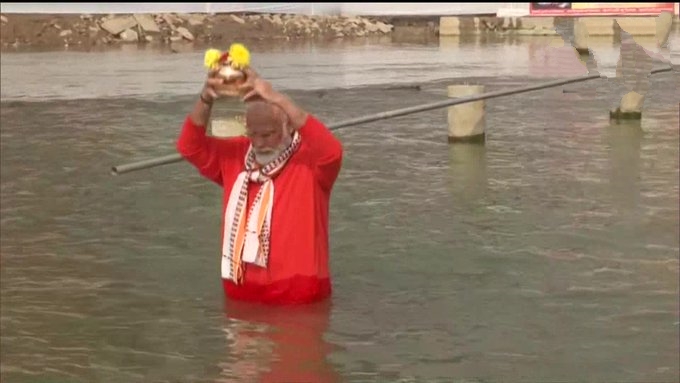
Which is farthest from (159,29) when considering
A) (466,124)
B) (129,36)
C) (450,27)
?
(466,124)

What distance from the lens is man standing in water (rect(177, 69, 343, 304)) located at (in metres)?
6.16

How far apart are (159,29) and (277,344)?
25.9 m

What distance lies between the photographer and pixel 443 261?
7965mm

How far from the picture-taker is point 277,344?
6.21 meters

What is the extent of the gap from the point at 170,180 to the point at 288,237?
4.73 meters

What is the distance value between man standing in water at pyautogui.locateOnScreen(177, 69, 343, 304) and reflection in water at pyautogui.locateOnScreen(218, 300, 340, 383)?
9 centimetres

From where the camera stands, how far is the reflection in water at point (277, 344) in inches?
228

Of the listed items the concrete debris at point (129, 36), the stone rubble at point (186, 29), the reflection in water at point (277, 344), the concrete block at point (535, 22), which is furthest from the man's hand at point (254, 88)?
the concrete debris at point (129, 36)

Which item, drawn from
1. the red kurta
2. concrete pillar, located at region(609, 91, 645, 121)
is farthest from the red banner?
the red kurta


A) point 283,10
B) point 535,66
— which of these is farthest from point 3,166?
point 283,10

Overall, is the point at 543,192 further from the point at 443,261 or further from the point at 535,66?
the point at 535,66

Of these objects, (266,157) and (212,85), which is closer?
(212,85)

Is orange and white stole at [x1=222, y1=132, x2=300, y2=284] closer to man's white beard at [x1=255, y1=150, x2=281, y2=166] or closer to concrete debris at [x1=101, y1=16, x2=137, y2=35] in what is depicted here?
man's white beard at [x1=255, y1=150, x2=281, y2=166]

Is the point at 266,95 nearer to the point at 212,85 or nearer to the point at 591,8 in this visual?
the point at 212,85
